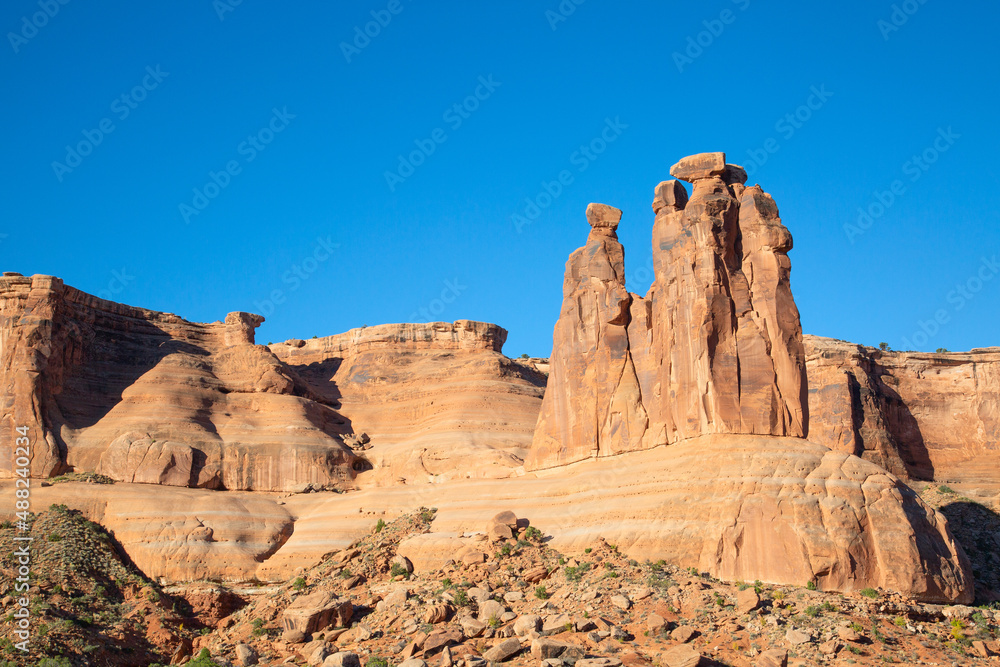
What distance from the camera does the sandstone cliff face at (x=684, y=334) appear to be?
4869cm

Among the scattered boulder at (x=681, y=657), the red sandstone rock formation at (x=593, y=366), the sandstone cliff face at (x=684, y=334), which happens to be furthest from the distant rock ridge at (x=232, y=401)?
the scattered boulder at (x=681, y=657)

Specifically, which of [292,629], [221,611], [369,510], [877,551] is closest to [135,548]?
[221,611]

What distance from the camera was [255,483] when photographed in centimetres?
6875

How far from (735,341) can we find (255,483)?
3350 centimetres

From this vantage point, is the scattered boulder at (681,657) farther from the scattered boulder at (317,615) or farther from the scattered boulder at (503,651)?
the scattered boulder at (317,615)

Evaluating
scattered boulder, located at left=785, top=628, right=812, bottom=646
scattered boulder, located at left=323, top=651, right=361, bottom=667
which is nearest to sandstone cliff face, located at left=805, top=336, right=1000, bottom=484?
scattered boulder, located at left=785, top=628, right=812, bottom=646

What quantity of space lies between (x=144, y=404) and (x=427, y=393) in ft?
64.6

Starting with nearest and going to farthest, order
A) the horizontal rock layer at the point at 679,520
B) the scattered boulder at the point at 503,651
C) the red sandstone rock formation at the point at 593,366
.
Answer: the scattered boulder at the point at 503,651 → the horizontal rock layer at the point at 679,520 → the red sandstone rock formation at the point at 593,366

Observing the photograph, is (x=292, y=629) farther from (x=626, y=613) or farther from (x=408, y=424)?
(x=408, y=424)

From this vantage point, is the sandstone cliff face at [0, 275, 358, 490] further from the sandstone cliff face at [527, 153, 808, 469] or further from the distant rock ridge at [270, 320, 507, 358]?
the sandstone cliff face at [527, 153, 808, 469]

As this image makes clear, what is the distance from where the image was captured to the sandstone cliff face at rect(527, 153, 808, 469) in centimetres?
4869

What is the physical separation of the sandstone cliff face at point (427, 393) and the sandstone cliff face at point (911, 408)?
69.8ft

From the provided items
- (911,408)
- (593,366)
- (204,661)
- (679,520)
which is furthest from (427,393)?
(911,408)

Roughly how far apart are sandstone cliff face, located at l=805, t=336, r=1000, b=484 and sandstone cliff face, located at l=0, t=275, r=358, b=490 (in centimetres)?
3514
